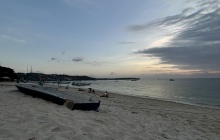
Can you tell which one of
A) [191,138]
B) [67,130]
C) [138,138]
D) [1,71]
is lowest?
[191,138]

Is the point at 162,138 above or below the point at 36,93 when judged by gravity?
below

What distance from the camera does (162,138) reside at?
650 cm

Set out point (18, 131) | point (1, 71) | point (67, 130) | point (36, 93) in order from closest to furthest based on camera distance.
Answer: point (18, 131)
point (67, 130)
point (36, 93)
point (1, 71)

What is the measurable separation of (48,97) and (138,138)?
665 centimetres

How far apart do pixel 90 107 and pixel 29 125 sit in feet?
14.8

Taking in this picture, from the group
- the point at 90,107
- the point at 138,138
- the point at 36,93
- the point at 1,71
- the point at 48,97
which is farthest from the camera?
the point at 1,71

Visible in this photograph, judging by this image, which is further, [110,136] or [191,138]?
[191,138]

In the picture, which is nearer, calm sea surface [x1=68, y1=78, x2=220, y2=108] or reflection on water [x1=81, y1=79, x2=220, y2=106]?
calm sea surface [x1=68, y1=78, x2=220, y2=108]

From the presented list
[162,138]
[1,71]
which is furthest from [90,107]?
[1,71]

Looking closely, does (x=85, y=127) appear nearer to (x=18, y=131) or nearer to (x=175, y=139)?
(x=18, y=131)

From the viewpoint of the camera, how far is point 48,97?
36.1 ft

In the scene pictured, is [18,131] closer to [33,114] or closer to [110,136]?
[33,114]

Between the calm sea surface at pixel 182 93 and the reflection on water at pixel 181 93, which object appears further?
the reflection on water at pixel 181 93

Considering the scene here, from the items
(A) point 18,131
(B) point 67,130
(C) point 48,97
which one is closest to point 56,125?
(B) point 67,130
